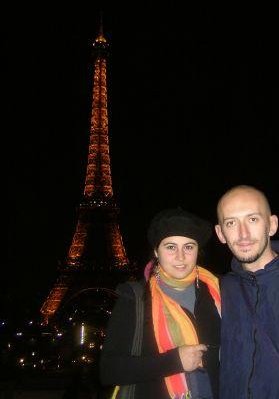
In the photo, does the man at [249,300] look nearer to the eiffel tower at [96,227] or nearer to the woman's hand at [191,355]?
the woman's hand at [191,355]

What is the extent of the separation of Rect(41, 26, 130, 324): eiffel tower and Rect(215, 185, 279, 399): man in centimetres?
3712

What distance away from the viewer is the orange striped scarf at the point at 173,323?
2651mm

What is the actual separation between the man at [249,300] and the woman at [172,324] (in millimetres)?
148

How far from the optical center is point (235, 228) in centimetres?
275

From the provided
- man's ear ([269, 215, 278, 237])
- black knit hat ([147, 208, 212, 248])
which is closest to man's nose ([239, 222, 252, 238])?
man's ear ([269, 215, 278, 237])

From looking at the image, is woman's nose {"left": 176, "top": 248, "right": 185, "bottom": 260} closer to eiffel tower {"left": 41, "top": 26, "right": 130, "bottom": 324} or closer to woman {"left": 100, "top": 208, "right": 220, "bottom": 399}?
woman {"left": 100, "top": 208, "right": 220, "bottom": 399}

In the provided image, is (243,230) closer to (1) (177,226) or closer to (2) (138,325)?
(1) (177,226)

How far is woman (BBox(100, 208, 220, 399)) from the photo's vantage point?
2527mm

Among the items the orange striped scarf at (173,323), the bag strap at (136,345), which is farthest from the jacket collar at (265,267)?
the bag strap at (136,345)

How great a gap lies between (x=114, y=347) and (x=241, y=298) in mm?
766

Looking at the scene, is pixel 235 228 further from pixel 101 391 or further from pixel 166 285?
pixel 101 391

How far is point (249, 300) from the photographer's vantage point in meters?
2.60

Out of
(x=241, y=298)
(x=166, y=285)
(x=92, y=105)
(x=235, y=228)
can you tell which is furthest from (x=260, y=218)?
(x=92, y=105)

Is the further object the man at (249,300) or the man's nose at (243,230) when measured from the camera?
the man's nose at (243,230)
